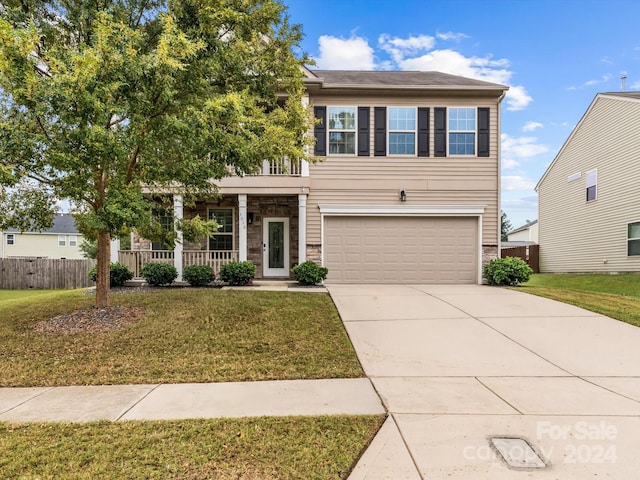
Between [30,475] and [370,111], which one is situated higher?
[370,111]

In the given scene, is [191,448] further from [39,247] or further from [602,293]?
[39,247]

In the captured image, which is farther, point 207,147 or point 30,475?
point 207,147

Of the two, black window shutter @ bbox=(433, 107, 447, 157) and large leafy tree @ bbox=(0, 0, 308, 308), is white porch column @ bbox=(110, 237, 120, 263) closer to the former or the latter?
large leafy tree @ bbox=(0, 0, 308, 308)

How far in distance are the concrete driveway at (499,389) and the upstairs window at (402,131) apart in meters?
5.59

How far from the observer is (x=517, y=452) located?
2771 millimetres

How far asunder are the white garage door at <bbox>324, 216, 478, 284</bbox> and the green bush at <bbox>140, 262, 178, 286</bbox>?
15.2ft

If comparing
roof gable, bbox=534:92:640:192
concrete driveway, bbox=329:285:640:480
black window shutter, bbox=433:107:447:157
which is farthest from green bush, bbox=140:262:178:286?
roof gable, bbox=534:92:640:192

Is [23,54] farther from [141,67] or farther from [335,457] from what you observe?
[335,457]

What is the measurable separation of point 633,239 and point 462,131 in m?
8.73

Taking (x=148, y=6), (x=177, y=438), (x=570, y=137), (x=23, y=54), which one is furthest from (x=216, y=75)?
(x=570, y=137)

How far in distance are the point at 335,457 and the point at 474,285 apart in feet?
31.9

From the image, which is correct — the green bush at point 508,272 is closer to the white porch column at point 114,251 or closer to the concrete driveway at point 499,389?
the concrete driveway at point 499,389

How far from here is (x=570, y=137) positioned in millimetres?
18188

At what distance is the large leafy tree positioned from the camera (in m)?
5.00
